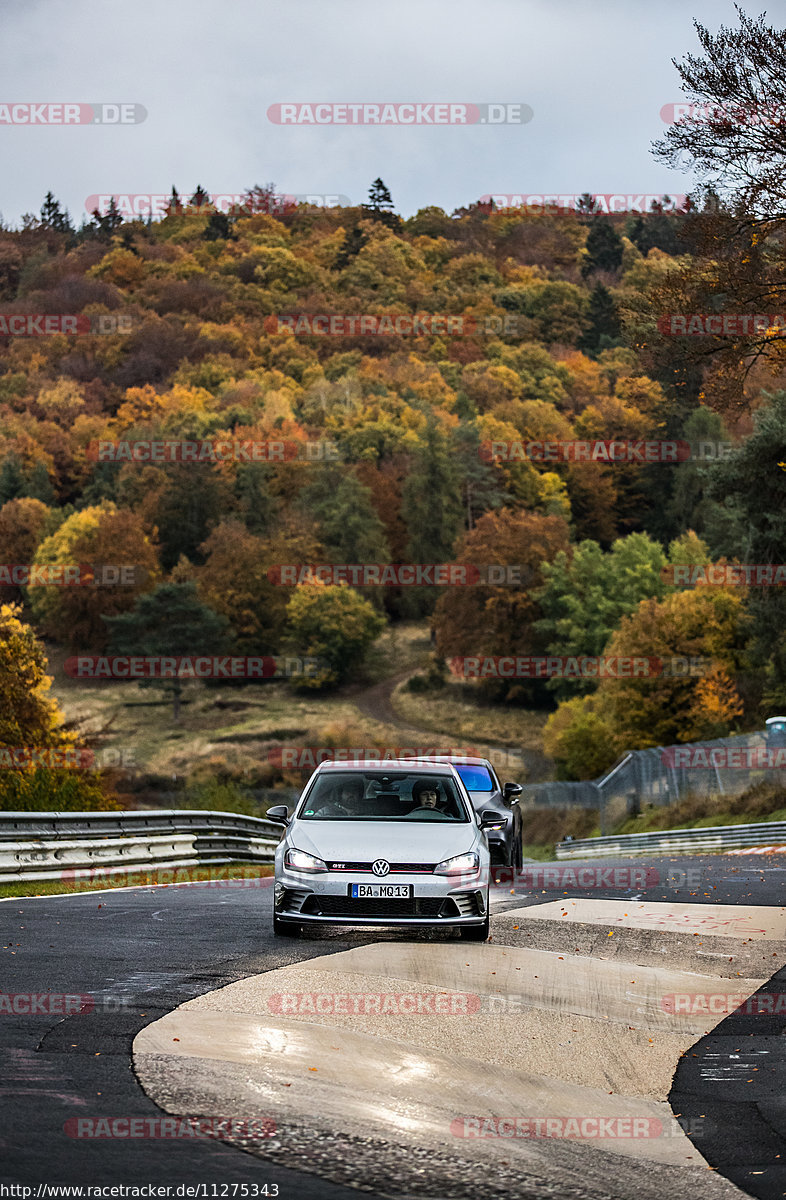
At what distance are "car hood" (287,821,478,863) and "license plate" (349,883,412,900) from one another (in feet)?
0.67

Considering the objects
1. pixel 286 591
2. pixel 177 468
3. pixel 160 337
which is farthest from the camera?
pixel 160 337

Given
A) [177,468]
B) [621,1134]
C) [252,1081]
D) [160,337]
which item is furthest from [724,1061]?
[160,337]

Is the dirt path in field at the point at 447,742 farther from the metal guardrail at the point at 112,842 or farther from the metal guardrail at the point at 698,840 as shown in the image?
the metal guardrail at the point at 112,842

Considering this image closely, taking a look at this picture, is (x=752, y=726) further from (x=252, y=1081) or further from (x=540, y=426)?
(x=540, y=426)

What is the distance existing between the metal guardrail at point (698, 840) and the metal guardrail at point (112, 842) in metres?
11.5

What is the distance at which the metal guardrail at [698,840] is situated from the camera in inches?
1218

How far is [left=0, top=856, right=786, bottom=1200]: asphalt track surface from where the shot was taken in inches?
194

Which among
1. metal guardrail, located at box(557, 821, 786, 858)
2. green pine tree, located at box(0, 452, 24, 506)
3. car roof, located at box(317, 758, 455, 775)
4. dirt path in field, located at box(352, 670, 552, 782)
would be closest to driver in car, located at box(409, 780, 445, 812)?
car roof, located at box(317, 758, 455, 775)

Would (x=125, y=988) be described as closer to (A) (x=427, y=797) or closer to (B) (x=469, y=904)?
(B) (x=469, y=904)

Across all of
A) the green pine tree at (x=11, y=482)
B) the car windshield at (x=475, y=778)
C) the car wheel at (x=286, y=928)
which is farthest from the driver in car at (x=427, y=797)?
the green pine tree at (x=11, y=482)

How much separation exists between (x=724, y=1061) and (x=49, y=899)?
372 inches

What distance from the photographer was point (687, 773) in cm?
3897

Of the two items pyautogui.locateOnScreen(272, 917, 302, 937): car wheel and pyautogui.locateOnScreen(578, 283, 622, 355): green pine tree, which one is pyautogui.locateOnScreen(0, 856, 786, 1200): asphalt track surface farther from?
pyautogui.locateOnScreen(578, 283, 622, 355): green pine tree

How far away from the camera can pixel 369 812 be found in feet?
39.1
